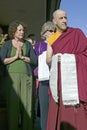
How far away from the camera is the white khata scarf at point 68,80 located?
516 cm

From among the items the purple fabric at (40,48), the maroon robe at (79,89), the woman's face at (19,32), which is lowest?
the maroon robe at (79,89)

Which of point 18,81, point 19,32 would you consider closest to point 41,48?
point 19,32

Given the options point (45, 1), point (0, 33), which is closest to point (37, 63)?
point (0, 33)

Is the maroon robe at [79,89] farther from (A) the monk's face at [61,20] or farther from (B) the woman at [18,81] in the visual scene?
(B) the woman at [18,81]

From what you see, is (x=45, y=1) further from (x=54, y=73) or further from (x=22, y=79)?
(x=54, y=73)

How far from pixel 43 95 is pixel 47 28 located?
1.00 metres

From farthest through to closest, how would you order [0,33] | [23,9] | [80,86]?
[23,9], [0,33], [80,86]

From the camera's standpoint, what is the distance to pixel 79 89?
5.16 metres

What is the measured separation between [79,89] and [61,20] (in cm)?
94

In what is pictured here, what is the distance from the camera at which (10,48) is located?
633 centimetres

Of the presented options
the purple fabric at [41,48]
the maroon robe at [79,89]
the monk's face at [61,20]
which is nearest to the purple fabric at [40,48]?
the purple fabric at [41,48]

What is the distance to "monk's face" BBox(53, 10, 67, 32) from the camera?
18.0 ft

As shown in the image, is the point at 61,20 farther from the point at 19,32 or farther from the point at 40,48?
the point at 40,48

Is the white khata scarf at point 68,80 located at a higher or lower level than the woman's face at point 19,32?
lower
